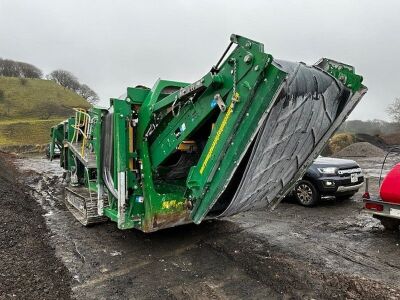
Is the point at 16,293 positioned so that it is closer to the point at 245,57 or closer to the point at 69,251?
the point at 69,251

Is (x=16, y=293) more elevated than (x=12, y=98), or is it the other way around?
(x=16, y=293)

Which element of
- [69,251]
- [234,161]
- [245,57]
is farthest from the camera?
[69,251]

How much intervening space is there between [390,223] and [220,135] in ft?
13.6

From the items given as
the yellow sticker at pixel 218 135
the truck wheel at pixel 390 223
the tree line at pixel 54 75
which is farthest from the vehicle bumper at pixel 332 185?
the tree line at pixel 54 75

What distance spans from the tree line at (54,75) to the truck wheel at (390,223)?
80.2 m

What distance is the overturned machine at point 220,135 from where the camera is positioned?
3.77 m

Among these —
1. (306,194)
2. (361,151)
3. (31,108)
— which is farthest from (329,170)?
(31,108)

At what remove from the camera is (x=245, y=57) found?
3.70 meters

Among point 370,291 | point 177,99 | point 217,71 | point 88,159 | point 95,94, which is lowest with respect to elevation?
point 95,94

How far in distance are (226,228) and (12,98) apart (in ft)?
219

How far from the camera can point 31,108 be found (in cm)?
6212

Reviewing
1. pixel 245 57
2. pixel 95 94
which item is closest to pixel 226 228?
pixel 245 57

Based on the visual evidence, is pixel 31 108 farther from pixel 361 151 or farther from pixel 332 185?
pixel 332 185

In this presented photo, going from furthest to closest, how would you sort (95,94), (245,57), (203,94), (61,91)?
(95,94), (61,91), (203,94), (245,57)
